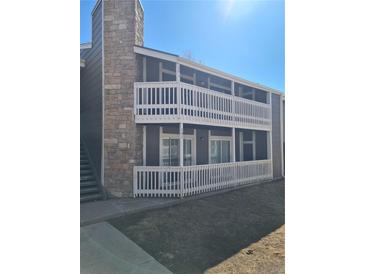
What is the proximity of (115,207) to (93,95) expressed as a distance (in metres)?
3.49

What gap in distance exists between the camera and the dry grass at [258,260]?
2.34 m

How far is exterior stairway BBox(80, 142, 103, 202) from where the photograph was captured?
484 centimetres

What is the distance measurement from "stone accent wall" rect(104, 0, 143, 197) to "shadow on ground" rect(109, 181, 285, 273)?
1.81 metres

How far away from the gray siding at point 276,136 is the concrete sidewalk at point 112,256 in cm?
725

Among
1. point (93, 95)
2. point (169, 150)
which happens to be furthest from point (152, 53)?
point (169, 150)

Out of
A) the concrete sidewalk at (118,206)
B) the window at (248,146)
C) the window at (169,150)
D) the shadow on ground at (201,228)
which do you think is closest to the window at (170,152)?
the window at (169,150)

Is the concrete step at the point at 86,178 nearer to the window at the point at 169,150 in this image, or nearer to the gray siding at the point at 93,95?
the gray siding at the point at 93,95

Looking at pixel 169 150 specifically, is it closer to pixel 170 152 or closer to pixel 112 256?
pixel 170 152

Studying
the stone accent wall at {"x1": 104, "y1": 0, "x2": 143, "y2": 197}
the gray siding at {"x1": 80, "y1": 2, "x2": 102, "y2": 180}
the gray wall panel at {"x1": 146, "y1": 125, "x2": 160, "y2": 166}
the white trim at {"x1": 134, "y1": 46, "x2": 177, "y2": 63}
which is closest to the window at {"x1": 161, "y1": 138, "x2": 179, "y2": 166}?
the gray wall panel at {"x1": 146, "y1": 125, "x2": 160, "y2": 166}

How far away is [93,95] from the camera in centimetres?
566

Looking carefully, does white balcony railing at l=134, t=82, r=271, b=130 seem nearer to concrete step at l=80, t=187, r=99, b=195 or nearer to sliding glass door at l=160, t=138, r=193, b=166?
sliding glass door at l=160, t=138, r=193, b=166
